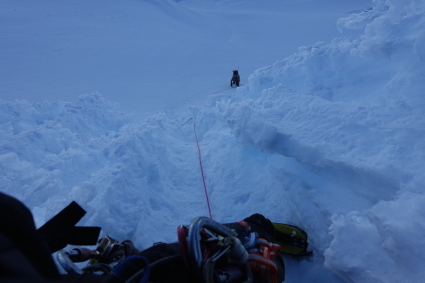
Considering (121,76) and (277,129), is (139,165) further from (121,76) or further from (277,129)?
(121,76)

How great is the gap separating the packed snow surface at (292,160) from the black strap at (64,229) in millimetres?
655

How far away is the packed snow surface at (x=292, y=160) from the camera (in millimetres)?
1493

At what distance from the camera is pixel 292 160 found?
2697 mm

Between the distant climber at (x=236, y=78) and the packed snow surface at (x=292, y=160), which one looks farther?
the distant climber at (x=236, y=78)

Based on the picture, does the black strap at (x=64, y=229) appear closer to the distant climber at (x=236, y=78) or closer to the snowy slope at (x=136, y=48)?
the snowy slope at (x=136, y=48)

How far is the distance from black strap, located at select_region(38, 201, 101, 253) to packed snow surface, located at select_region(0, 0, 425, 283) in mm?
655

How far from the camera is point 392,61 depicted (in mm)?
3039

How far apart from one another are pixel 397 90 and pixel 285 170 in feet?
4.72

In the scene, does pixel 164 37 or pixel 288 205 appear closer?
pixel 288 205

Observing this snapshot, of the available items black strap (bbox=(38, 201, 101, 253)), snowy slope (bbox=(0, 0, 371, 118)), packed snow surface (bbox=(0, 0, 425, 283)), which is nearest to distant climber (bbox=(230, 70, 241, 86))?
snowy slope (bbox=(0, 0, 371, 118))

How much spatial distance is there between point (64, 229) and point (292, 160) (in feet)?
7.29

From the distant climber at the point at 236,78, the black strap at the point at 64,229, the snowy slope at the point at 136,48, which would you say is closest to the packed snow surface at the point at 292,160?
the black strap at the point at 64,229

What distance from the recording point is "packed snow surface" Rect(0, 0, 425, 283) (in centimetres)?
149

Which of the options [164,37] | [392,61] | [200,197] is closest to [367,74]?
[392,61]
